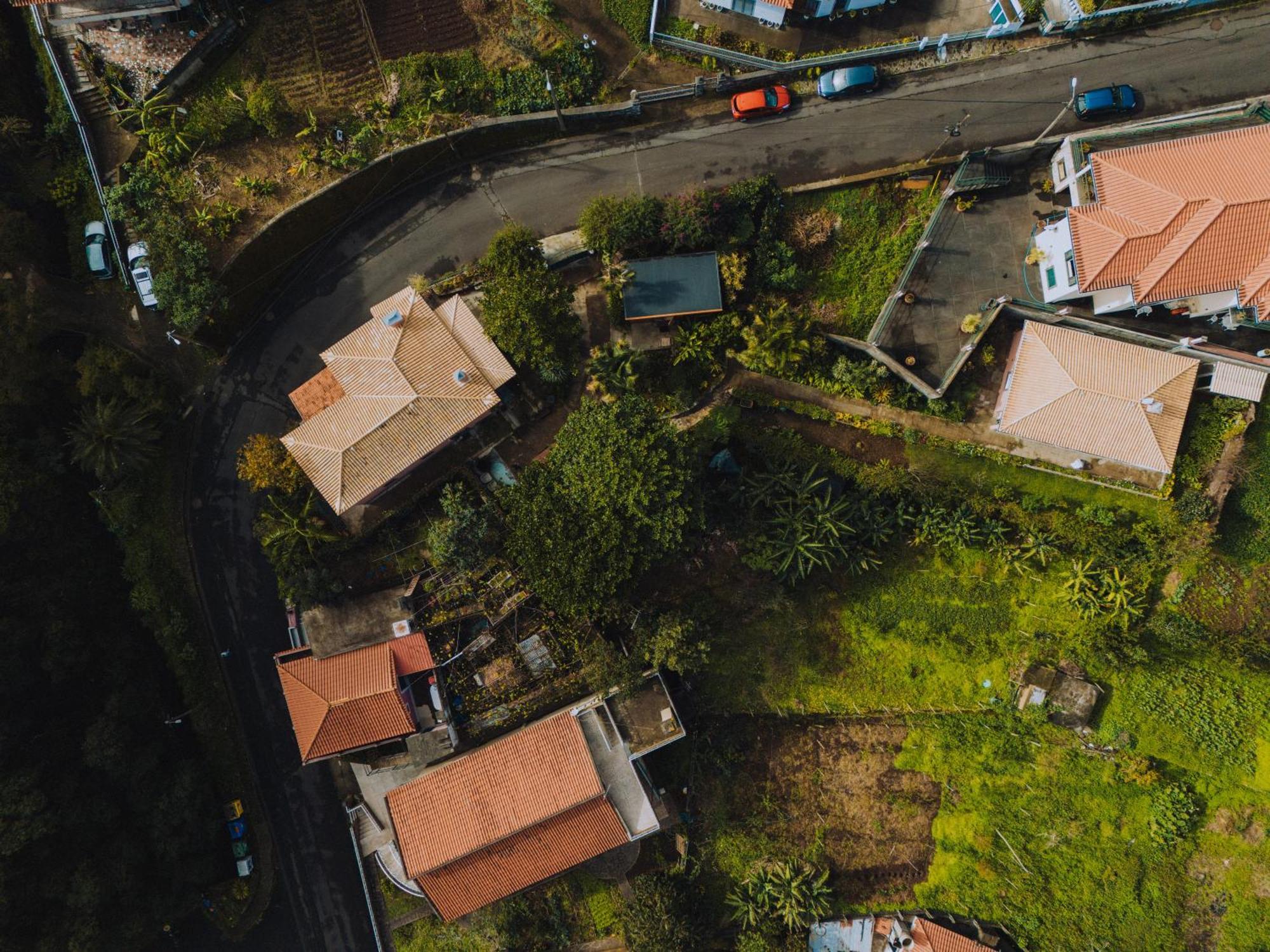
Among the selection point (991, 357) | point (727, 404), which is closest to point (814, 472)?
point (727, 404)

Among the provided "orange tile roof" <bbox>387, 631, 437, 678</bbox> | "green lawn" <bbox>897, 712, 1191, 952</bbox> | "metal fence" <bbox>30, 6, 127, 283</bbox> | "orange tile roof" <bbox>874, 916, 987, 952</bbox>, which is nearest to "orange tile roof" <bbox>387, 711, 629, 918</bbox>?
"orange tile roof" <bbox>387, 631, 437, 678</bbox>

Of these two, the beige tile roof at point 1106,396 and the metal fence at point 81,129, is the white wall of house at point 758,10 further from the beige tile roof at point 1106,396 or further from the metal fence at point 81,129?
the metal fence at point 81,129

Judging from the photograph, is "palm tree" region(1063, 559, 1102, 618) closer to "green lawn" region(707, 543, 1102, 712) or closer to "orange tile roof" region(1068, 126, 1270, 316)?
"green lawn" region(707, 543, 1102, 712)

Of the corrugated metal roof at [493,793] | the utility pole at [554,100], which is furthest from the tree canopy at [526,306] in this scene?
the corrugated metal roof at [493,793]

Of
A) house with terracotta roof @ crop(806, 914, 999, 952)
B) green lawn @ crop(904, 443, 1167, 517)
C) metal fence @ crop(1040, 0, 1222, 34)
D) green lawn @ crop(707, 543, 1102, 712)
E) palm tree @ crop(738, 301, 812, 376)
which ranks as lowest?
house with terracotta roof @ crop(806, 914, 999, 952)

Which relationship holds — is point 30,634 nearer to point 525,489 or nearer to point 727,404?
point 525,489
